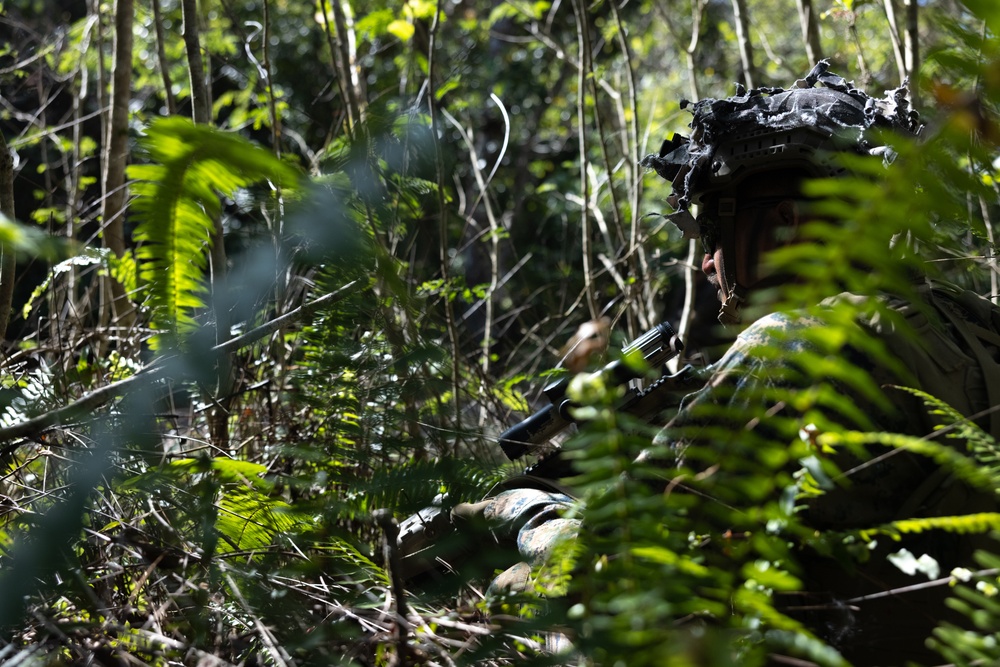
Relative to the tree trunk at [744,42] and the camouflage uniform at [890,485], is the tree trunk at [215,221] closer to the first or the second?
the camouflage uniform at [890,485]

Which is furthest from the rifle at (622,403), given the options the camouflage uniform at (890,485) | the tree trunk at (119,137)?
the tree trunk at (119,137)

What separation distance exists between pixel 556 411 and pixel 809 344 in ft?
2.68

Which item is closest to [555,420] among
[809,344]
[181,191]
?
[809,344]

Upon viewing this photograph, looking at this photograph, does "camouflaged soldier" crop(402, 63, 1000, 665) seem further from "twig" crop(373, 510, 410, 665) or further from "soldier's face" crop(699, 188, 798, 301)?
"twig" crop(373, 510, 410, 665)

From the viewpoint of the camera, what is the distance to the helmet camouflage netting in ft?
7.02

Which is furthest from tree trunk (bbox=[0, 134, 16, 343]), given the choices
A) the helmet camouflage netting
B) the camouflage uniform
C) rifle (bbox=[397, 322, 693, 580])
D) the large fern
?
the helmet camouflage netting

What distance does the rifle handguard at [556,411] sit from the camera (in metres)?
2.23

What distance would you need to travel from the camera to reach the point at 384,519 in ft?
3.79

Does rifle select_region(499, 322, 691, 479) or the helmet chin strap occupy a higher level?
the helmet chin strap

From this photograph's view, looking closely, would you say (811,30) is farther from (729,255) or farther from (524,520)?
(524,520)

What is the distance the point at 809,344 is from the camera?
5.24ft

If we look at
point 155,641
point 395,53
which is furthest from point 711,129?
point 395,53

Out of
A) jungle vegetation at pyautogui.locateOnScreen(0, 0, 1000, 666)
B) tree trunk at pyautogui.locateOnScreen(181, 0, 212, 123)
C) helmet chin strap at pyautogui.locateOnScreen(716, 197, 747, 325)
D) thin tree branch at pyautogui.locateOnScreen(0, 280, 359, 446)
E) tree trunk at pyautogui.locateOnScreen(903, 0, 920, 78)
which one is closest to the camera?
jungle vegetation at pyautogui.locateOnScreen(0, 0, 1000, 666)

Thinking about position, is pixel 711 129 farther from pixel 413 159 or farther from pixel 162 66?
pixel 162 66
